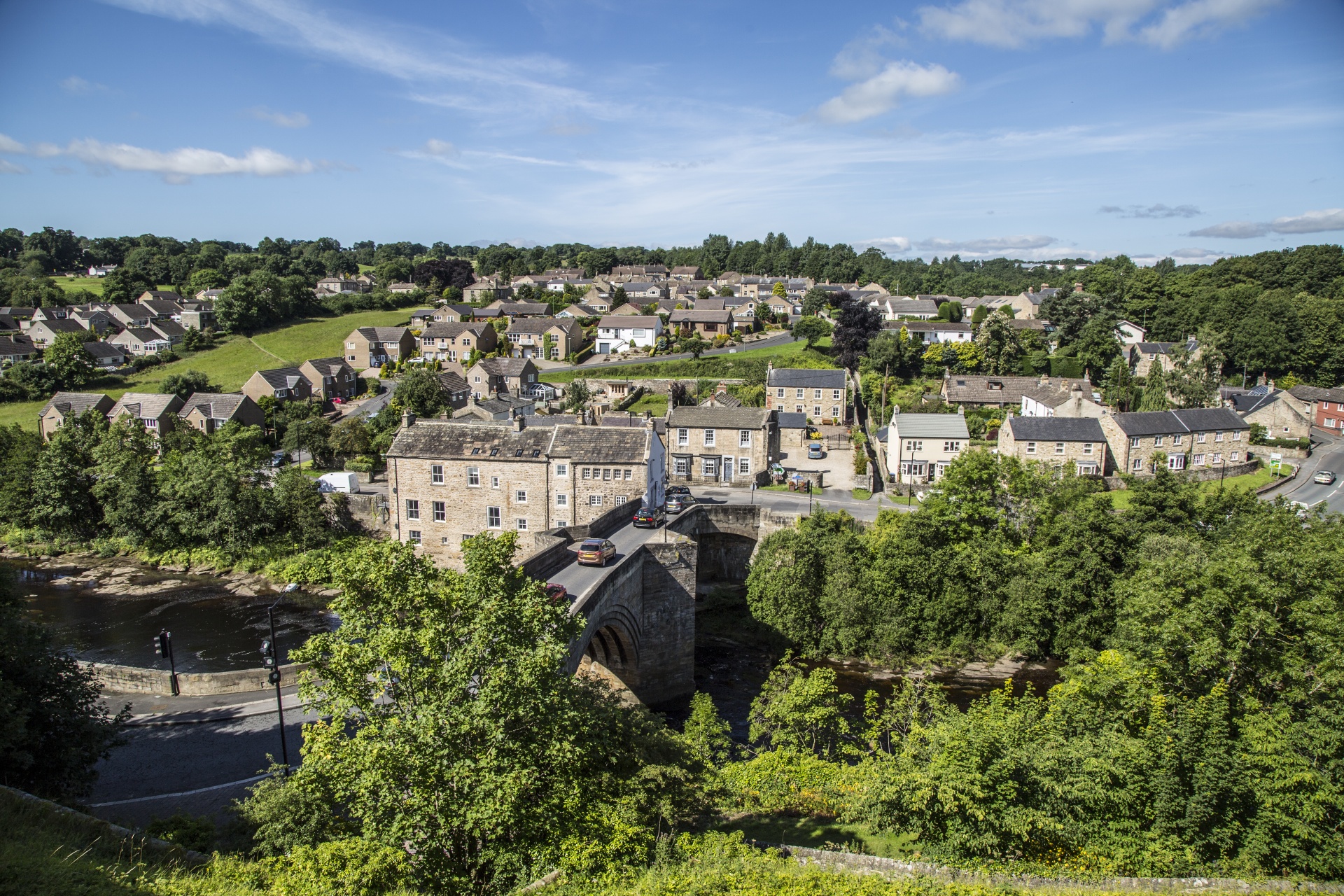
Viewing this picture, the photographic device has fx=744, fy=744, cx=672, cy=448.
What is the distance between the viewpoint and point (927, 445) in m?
53.0

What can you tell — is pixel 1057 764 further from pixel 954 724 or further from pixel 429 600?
pixel 429 600

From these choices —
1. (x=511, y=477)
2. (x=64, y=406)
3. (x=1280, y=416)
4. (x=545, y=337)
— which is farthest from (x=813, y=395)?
(x=64, y=406)

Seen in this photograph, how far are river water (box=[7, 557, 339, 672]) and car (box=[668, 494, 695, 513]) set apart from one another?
757 inches

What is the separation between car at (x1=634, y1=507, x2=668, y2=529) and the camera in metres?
37.4

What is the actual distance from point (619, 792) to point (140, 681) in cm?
2139

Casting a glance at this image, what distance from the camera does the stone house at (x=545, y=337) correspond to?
3556 inches

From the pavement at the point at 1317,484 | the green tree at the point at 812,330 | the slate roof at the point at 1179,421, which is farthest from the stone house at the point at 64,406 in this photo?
the pavement at the point at 1317,484

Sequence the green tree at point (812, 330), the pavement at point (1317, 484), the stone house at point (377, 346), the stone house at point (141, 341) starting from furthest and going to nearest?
1. the green tree at point (812, 330)
2. the stone house at point (377, 346)
3. the stone house at point (141, 341)
4. the pavement at point (1317, 484)

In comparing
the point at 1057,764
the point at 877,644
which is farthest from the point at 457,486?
the point at 1057,764

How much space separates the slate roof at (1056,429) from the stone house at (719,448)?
18.2 metres

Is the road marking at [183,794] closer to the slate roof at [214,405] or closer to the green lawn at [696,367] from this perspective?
the slate roof at [214,405]

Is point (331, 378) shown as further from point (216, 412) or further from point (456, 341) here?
point (456, 341)

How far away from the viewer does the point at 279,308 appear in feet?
344

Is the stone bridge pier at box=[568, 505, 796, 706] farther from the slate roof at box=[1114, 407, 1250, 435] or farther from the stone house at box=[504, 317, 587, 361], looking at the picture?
the stone house at box=[504, 317, 587, 361]
